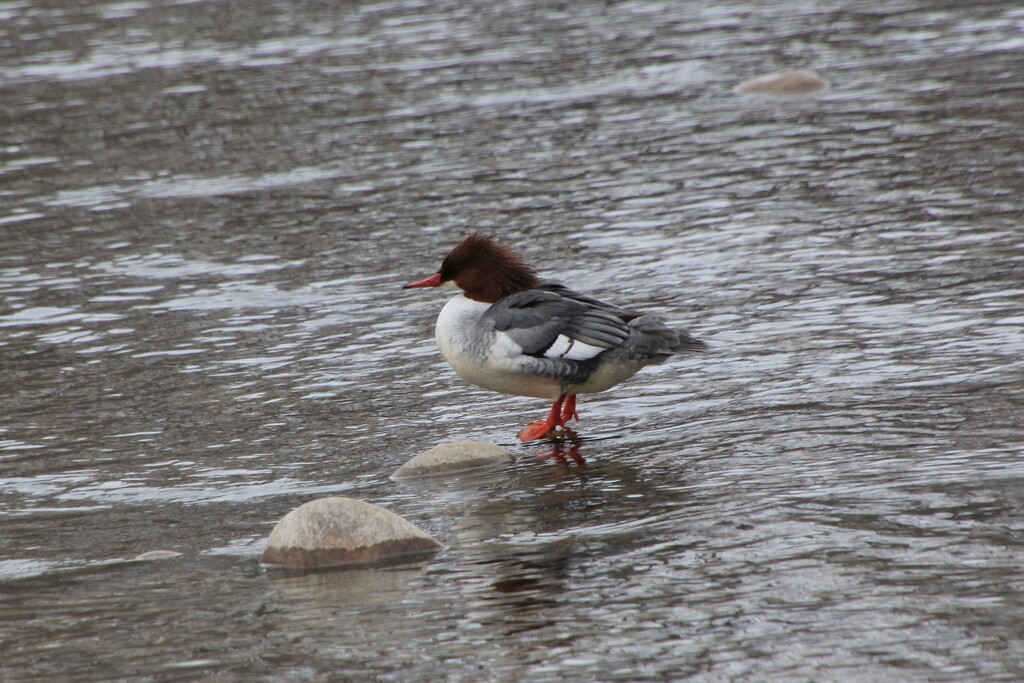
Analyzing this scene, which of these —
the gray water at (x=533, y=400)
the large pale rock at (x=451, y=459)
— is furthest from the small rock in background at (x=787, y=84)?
the large pale rock at (x=451, y=459)

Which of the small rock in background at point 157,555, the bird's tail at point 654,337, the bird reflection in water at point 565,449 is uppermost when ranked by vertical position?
the bird's tail at point 654,337

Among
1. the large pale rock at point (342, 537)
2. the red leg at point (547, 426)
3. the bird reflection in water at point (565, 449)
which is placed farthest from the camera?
the red leg at point (547, 426)

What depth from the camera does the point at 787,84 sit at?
57.7 feet

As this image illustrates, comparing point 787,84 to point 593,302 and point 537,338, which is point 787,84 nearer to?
point 593,302

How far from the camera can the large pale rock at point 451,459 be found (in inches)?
283

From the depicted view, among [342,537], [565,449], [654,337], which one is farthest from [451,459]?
[654,337]

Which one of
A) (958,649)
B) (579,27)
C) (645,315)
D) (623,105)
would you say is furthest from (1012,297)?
(579,27)

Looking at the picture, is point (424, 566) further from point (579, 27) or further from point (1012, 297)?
point (579, 27)

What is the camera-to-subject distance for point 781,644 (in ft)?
15.8

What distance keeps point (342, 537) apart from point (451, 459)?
130 centimetres

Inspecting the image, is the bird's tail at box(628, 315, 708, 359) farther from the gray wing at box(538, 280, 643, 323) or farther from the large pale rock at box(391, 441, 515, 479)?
the large pale rock at box(391, 441, 515, 479)

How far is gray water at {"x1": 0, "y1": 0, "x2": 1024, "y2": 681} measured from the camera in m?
5.19

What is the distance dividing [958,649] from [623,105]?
13785 mm

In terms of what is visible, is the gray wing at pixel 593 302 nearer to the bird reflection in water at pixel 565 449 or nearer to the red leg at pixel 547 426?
the red leg at pixel 547 426
